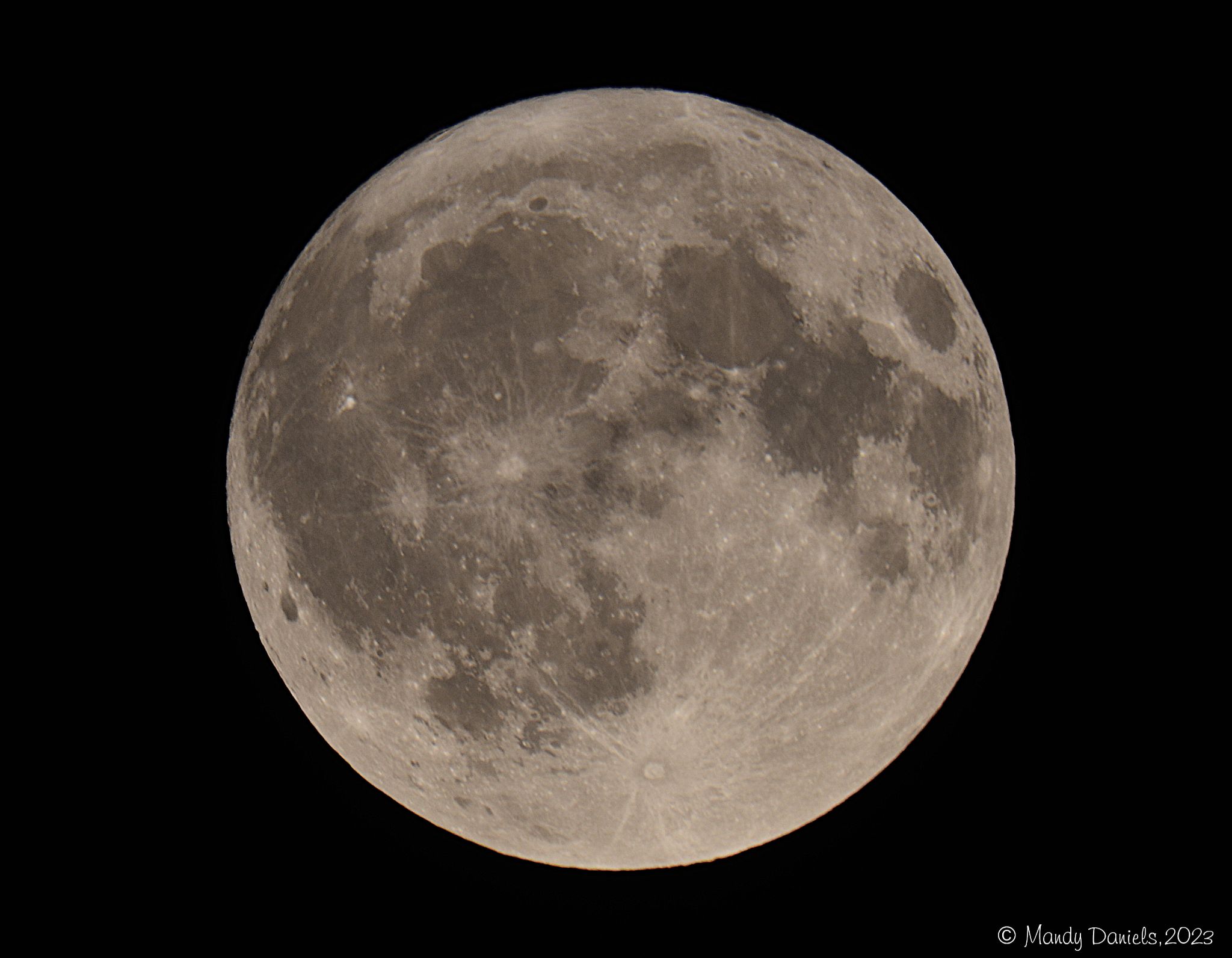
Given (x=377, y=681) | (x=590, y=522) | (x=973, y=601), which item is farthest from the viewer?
(x=973, y=601)

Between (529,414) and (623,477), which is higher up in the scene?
(529,414)

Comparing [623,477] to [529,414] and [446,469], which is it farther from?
[446,469]

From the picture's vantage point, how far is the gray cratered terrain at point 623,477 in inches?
151

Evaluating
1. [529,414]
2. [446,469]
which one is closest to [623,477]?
[529,414]

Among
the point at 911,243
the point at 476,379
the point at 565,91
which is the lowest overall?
the point at 476,379

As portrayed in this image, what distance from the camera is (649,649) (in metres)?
3.93

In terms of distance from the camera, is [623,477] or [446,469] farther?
[446,469]

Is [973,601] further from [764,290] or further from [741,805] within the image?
[764,290]

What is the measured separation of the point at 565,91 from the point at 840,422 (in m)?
2.07

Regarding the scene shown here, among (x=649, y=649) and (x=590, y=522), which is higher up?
(x=590, y=522)

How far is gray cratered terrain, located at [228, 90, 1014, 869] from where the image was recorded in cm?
385

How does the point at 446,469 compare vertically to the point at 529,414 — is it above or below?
below

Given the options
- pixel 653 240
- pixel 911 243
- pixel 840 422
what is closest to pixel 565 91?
pixel 653 240

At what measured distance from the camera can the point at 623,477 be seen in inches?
149
